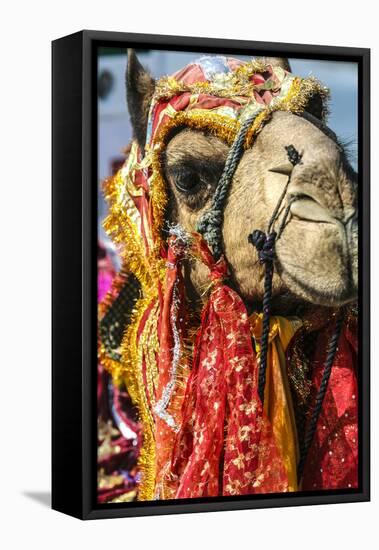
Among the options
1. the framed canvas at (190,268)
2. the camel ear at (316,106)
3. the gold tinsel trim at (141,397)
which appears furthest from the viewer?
the camel ear at (316,106)

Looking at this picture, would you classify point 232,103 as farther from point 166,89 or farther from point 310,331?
point 310,331

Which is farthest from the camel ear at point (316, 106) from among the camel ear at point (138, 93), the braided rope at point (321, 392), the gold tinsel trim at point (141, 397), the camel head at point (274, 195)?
the gold tinsel trim at point (141, 397)

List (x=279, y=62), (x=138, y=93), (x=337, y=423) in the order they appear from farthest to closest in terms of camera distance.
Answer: (x=337, y=423) < (x=279, y=62) < (x=138, y=93)

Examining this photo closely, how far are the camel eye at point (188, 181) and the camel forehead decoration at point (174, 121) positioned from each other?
2.2 inches

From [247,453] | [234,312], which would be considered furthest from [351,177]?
[247,453]

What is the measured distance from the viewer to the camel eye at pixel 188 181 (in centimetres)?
530

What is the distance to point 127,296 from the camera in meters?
5.28

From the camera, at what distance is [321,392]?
5.56m

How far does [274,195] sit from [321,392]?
0.74 m

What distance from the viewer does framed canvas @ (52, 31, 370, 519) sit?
516 cm

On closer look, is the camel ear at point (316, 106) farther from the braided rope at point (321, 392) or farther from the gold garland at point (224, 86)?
the braided rope at point (321, 392)

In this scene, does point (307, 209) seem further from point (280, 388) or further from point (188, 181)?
point (280, 388)

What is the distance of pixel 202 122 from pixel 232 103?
13 centimetres

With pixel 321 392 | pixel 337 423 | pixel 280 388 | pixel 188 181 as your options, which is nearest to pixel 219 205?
pixel 188 181
